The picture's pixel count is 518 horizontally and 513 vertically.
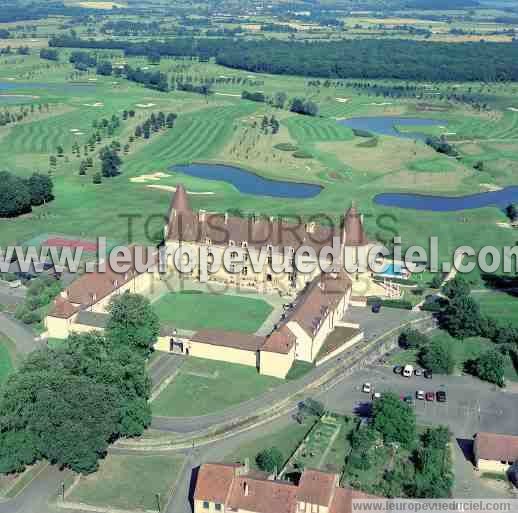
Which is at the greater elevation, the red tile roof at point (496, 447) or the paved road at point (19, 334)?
the red tile roof at point (496, 447)

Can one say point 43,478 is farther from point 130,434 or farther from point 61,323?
point 61,323

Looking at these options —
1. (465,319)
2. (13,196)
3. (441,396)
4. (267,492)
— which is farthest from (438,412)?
(13,196)

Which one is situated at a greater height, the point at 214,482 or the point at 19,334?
the point at 214,482

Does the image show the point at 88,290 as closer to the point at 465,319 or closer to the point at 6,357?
the point at 6,357

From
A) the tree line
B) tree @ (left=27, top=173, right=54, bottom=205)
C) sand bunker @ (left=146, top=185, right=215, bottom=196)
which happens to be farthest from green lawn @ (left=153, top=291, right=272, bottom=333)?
sand bunker @ (left=146, top=185, right=215, bottom=196)

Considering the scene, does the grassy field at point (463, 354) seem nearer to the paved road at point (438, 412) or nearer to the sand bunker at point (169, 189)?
the paved road at point (438, 412)

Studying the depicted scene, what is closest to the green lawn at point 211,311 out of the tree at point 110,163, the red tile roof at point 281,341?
the red tile roof at point 281,341
